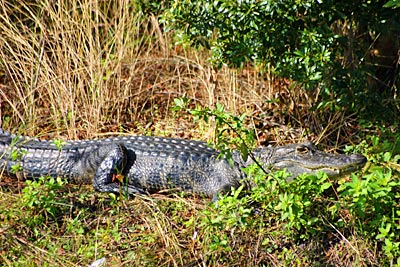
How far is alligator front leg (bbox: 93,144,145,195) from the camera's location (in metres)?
5.34

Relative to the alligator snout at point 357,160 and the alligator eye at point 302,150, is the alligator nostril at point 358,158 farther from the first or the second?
the alligator eye at point 302,150

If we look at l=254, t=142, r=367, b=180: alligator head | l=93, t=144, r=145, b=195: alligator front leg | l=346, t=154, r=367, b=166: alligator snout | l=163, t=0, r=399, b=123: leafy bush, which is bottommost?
l=93, t=144, r=145, b=195: alligator front leg

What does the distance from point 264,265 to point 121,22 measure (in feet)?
10.0

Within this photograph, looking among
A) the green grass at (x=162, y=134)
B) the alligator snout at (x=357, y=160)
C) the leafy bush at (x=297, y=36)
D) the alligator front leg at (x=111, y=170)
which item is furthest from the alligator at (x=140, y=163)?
the leafy bush at (x=297, y=36)

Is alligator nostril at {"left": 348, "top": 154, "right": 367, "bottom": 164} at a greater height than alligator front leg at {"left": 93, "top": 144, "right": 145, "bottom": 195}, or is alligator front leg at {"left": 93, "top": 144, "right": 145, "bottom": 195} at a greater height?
alligator nostril at {"left": 348, "top": 154, "right": 367, "bottom": 164}

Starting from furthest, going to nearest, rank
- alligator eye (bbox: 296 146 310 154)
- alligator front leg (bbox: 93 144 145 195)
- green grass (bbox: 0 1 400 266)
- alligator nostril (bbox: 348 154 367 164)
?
alligator front leg (bbox: 93 144 145 195)
alligator eye (bbox: 296 146 310 154)
alligator nostril (bbox: 348 154 367 164)
green grass (bbox: 0 1 400 266)

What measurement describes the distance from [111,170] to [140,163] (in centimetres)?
25

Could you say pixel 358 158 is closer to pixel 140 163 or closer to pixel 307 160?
pixel 307 160

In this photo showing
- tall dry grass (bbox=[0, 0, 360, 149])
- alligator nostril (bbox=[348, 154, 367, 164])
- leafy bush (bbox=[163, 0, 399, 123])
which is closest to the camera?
alligator nostril (bbox=[348, 154, 367, 164])

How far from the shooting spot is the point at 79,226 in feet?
15.3

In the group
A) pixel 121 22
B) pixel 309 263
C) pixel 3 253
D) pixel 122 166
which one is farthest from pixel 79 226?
pixel 121 22

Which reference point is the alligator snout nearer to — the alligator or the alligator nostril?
the alligator nostril

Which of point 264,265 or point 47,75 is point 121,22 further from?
point 264,265

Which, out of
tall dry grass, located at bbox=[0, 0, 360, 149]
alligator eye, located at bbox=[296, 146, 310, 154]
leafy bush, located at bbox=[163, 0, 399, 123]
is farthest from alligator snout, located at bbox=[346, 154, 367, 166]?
tall dry grass, located at bbox=[0, 0, 360, 149]
